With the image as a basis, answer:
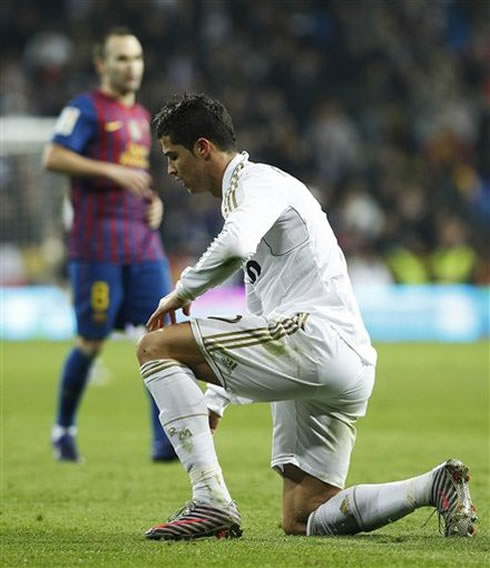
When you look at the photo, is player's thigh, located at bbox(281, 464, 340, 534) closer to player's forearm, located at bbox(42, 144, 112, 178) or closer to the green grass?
the green grass

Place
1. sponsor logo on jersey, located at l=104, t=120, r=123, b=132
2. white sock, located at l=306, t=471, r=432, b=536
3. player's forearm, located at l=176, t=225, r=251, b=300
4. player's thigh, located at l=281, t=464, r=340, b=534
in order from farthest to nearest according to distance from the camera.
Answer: sponsor logo on jersey, located at l=104, t=120, r=123, b=132 → player's thigh, located at l=281, t=464, r=340, b=534 → white sock, located at l=306, t=471, r=432, b=536 → player's forearm, located at l=176, t=225, r=251, b=300

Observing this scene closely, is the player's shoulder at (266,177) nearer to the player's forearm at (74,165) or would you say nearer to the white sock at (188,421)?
the white sock at (188,421)

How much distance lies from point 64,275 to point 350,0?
8329 mm

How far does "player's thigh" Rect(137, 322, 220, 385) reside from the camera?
16.3 feet

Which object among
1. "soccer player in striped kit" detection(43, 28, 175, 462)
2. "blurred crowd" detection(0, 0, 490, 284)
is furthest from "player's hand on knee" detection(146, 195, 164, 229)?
"blurred crowd" detection(0, 0, 490, 284)

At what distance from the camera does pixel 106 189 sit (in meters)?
8.47

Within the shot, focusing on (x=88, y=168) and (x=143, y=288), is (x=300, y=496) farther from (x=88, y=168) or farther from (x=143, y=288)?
(x=88, y=168)

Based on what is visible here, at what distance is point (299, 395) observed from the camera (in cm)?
505

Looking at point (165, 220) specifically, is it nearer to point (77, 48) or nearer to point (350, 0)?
point (77, 48)

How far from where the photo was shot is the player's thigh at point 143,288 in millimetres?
8414

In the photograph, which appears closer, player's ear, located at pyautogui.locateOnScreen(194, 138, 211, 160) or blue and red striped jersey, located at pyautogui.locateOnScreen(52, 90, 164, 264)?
player's ear, located at pyautogui.locateOnScreen(194, 138, 211, 160)

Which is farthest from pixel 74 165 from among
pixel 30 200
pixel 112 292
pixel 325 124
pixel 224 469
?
pixel 325 124

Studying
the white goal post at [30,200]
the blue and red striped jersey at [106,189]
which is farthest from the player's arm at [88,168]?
the white goal post at [30,200]

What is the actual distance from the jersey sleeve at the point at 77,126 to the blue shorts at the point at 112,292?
0.74 m
